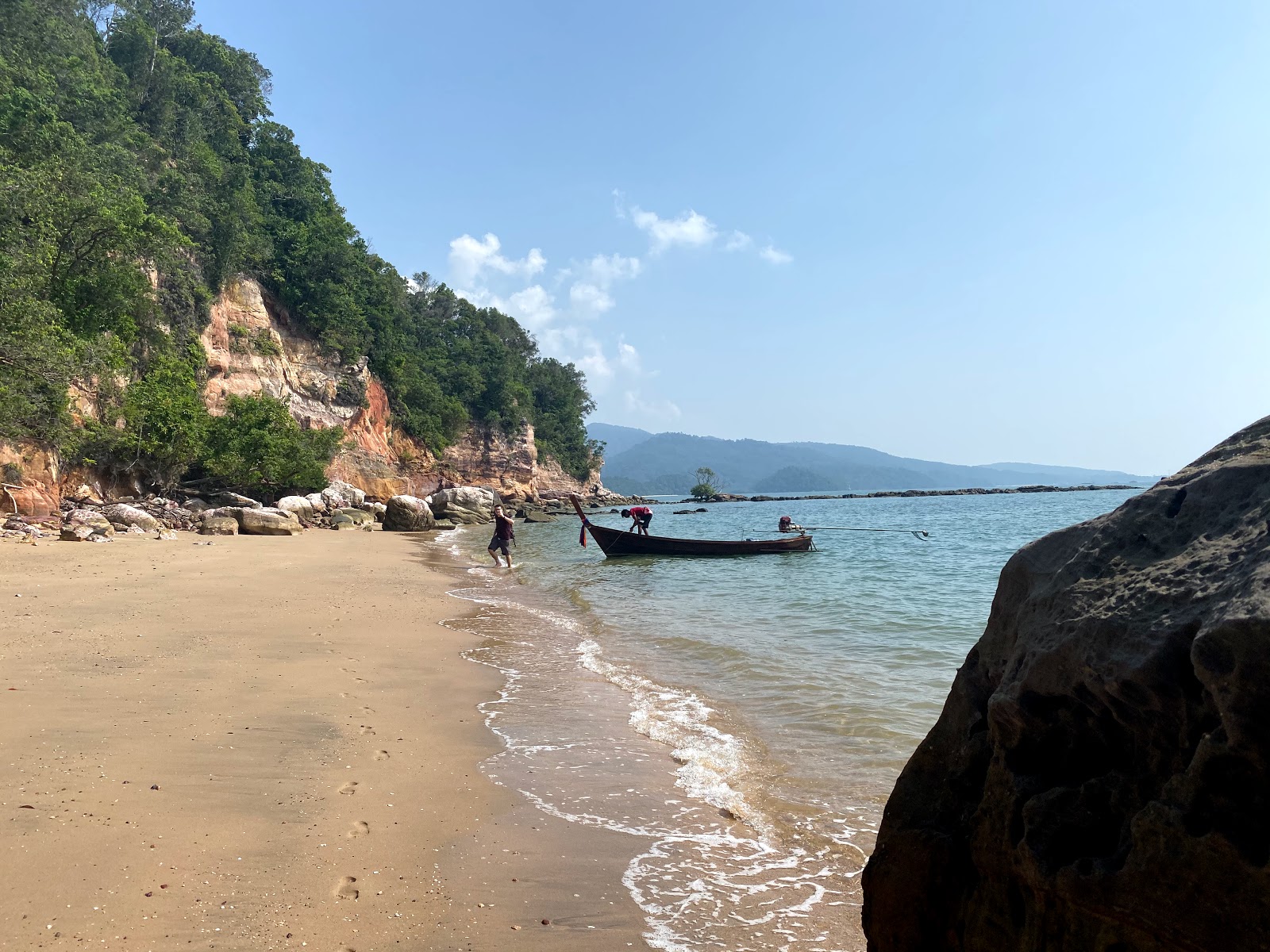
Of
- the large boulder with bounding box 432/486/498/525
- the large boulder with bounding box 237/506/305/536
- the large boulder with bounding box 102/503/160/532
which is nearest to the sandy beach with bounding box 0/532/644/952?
the large boulder with bounding box 102/503/160/532

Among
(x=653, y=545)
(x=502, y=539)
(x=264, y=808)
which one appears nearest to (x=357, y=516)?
(x=502, y=539)

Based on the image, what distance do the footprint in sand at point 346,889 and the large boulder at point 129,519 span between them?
19873 millimetres

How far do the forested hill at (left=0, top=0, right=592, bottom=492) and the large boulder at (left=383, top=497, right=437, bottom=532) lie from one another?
6286 millimetres

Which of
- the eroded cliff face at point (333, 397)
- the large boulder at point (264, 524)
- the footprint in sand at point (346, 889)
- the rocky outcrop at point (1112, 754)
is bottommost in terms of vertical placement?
the large boulder at point (264, 524)

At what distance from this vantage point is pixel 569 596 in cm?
1484

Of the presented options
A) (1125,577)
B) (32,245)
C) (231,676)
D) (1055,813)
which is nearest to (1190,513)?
(1125,577)

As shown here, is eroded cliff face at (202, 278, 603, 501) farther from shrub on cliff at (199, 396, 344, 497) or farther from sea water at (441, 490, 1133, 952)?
sea water at (441, 490, 1133, 952)

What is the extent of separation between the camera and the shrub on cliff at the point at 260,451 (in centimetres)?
2938

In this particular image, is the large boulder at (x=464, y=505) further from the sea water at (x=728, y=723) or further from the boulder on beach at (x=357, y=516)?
the sea water at (x=728, y=723)

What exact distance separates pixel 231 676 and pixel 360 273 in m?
43.7

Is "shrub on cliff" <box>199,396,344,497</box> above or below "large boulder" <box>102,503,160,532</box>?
above

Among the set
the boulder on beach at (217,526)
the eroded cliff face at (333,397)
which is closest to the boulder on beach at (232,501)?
the boulder on beach at (217,526)

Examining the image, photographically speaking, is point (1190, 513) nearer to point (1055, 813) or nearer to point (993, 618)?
point (993, 618)

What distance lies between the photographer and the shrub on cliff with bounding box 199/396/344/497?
96.4 feet
